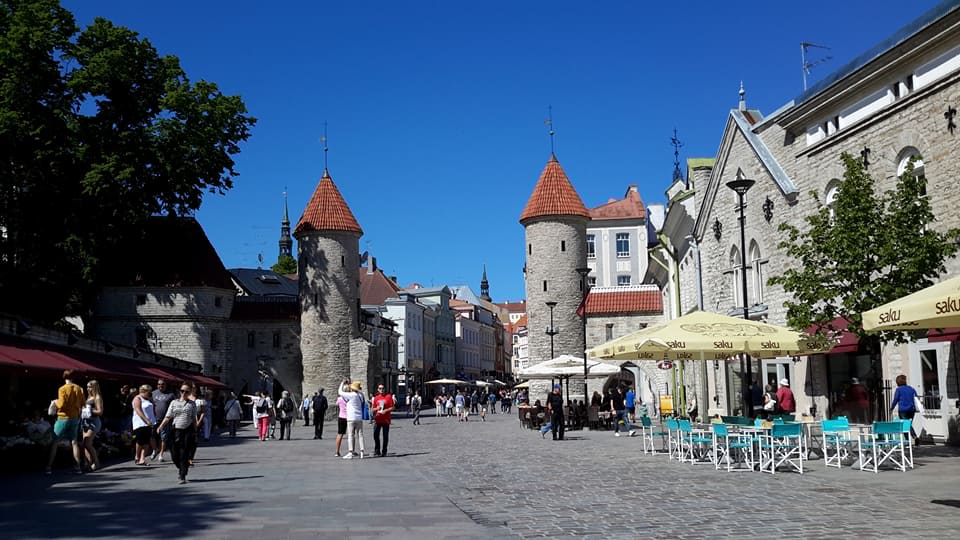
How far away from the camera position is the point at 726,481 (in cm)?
1435

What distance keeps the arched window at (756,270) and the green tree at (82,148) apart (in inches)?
1006

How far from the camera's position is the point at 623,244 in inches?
3246

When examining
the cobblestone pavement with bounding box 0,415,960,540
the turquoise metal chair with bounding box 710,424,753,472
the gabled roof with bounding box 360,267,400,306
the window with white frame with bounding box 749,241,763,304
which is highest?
the gabled roof with bounding box 360,267,400,306

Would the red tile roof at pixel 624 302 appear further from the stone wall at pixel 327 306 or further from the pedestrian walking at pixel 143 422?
the pedestrian walking at pixel 143 422

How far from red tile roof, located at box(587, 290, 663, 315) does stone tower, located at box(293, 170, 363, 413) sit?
15375mm

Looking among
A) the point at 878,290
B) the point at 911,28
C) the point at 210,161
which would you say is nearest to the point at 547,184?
the point at 210,161

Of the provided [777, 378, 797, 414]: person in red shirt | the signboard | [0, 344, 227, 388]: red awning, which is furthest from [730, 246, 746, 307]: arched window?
[0, 344, 227, 388]: red awning

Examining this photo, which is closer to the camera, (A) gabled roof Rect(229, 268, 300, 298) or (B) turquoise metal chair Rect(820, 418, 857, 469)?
(B) turquoise metal chair Rect(820, 418, 857, 469)

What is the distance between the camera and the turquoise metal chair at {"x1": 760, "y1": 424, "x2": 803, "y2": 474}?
15.4m

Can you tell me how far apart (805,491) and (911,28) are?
510 inches

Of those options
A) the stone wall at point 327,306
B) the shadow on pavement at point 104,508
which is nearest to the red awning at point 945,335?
the shadow on pavement at point 104,508

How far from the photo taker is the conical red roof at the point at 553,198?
194 feet

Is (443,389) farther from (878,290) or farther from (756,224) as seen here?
(878,290)

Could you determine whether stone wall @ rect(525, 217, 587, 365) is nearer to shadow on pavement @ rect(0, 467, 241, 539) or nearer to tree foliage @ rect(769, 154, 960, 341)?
tree foliage @ rect(769, 154, 960, 341)
